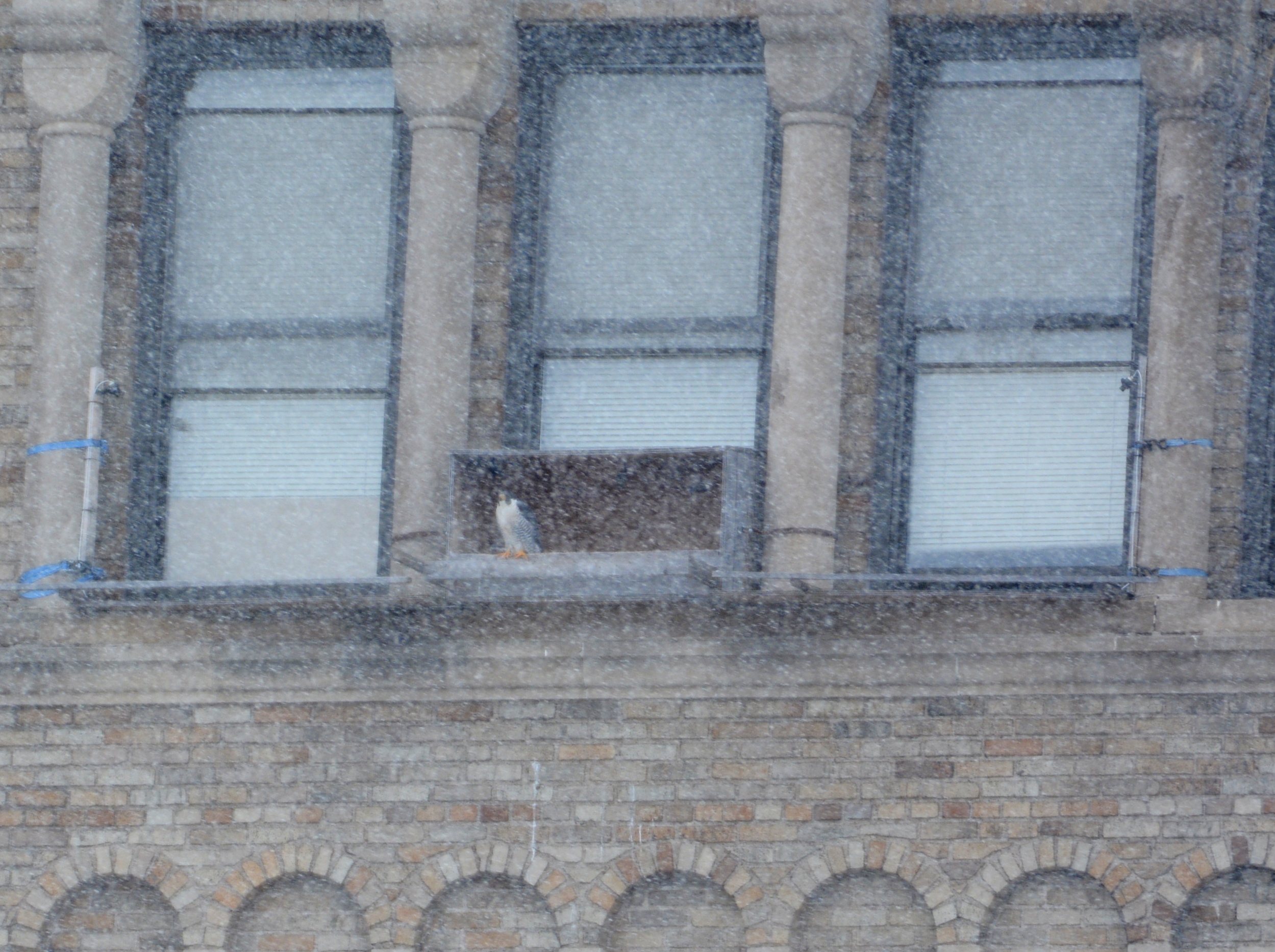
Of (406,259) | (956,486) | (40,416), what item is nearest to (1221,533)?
(956,486)

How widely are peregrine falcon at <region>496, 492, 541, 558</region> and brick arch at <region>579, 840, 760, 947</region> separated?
1477 mm

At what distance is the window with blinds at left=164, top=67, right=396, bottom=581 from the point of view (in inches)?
540

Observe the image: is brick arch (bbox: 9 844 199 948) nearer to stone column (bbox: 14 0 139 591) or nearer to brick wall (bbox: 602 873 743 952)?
stone column (bbox: 14 0 139 591)

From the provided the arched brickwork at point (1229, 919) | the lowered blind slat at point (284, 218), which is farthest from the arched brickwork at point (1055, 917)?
the lowered blind slat at point (284, 218)

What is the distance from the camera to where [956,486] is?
528 inches

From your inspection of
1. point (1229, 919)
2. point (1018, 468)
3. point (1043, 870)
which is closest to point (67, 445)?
point (1018, 468)

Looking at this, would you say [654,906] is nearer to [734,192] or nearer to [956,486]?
[956,486]

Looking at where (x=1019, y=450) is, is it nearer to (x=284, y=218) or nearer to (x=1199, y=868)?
(x=1199, y=868)

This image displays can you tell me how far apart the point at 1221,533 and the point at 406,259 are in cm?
414

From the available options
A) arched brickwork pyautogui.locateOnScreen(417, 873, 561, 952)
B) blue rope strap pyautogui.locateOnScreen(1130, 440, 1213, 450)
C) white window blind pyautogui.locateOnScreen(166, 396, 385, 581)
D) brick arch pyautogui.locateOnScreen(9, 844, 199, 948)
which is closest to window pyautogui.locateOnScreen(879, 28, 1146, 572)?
blue rope strap pyautogui.locateOnScreen(1130, 440, 1213, 450)

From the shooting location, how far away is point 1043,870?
12539 mm

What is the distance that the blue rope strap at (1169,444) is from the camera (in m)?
12.8

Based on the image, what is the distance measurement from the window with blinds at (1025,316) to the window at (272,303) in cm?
271

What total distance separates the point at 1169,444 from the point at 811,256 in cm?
189
